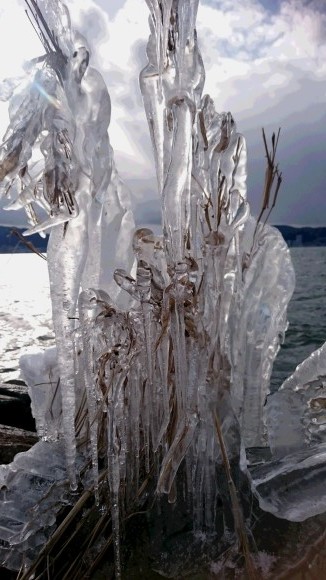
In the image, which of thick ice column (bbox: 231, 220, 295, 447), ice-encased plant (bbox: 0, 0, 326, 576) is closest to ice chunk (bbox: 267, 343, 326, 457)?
ice-encased plant (bbox: 0, 0, 326, 576)

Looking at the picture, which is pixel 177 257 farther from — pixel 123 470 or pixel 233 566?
pixel 233 566

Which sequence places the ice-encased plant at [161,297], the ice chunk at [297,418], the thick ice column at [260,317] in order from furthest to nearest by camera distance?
the thick ice column at [260,317], the ice chunk at [297,418], the ice-encased plant at [161,297]

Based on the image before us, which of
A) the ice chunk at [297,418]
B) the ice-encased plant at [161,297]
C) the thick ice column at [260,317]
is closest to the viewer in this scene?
the ice-encased plant at [161,297]

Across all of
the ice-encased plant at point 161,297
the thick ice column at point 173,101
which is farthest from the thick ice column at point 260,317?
the thick ice column at point 173,101

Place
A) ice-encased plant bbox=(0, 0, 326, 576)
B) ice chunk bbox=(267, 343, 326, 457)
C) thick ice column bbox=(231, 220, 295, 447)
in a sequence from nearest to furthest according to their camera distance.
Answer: ice-encased plant bbox=(0, 0, 326, 576) < ice chunk bbox=(267, 343, 326, 457) < thick ice column bbox=(231, 220, 295, 447)

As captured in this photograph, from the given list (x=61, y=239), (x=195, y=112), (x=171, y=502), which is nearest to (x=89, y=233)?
(x=61, y=239)

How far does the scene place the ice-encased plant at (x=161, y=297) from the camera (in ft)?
7.05

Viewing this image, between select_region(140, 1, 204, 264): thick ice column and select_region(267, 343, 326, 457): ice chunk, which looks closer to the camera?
select_region(140, 1, 204, 264): thick ice column

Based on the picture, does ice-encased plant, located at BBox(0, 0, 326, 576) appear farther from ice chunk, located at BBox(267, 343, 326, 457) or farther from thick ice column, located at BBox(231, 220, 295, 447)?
thick ice column, located at BBox(231, 220, 295, 447)

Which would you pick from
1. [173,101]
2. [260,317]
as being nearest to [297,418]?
[260,317]

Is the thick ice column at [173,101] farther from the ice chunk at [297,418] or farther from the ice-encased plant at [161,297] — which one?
the ice chunk at [297,418]

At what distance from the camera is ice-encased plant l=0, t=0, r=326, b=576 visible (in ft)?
7.05

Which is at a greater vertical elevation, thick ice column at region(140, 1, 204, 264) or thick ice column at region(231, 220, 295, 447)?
thick ice column at region(140, 1, 204, 264)

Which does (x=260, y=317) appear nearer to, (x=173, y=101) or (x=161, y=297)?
Result: (x=161, y=297)
